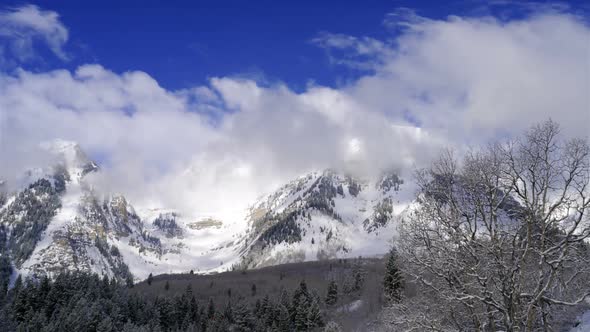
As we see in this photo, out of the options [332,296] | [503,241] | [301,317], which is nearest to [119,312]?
[301,317]

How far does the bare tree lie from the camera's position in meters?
15.7

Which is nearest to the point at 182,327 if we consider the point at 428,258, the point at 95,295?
the point at 95,295

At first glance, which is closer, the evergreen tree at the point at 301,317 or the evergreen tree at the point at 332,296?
the evergreen tree at the point at 301,317

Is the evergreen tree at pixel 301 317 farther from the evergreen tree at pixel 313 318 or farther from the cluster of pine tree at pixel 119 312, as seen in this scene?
the evergreen tree at pixel 313 318

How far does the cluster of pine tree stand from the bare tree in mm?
79181

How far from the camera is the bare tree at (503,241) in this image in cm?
1567

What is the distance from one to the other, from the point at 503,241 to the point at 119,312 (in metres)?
107

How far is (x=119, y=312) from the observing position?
106812 millimetres

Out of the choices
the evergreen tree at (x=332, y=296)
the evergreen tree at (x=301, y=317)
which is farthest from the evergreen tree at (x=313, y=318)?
the evergreen tree at (x=332, y=296)

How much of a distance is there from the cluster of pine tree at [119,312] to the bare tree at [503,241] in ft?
260

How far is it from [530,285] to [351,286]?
482 ft

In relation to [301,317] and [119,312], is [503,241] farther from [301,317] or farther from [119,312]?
[119,312]

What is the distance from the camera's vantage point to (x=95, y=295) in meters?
110

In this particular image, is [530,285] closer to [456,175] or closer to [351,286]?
[456,175]
